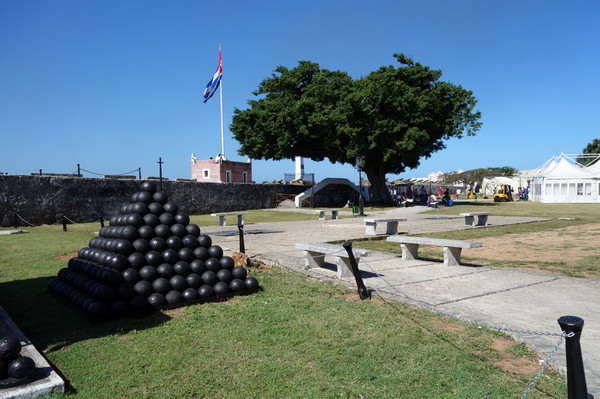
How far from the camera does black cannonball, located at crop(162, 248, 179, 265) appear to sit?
20.2 feet

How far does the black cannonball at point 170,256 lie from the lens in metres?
6.17

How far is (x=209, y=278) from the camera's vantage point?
6.34m

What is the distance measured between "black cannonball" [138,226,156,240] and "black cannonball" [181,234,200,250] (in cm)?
44

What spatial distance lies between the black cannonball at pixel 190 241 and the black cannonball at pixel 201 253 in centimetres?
7

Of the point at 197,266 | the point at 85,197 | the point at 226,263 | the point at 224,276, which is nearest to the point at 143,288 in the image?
the point at 197,266

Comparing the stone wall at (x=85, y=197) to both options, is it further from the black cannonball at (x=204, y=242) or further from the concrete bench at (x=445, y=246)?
the concrete bench at (x=445, y=246)

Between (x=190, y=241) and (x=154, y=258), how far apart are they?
61cm

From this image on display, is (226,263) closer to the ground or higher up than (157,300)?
higher up

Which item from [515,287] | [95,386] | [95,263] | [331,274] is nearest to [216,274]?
[95,263]

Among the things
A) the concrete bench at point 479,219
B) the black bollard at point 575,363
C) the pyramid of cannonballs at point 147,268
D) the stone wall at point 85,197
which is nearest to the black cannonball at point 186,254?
the pyramid of cannonballs at point 147,268

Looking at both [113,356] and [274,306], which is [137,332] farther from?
[274,306]

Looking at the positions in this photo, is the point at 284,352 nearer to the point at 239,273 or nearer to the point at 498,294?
the point at 239,273

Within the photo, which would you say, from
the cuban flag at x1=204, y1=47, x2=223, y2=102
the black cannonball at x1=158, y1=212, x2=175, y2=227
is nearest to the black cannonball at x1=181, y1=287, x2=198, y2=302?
the black cannonball at x1=158, y1=212, x2=175, y2=227

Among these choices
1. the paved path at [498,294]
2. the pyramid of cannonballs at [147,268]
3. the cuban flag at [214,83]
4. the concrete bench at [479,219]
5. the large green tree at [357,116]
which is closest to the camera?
the paved path at [498,294]
